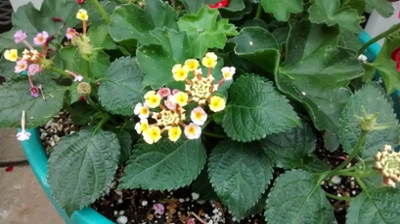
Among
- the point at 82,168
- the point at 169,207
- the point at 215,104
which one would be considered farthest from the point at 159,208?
the point at 215,104

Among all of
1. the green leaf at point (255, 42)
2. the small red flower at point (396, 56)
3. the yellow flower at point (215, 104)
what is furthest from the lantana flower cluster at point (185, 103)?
the small red flower at point (396, 56)

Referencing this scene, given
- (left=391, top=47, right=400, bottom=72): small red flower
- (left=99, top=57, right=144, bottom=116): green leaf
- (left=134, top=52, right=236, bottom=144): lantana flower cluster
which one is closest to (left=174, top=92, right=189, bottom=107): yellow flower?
(left=134, top=52, right=236, bottom=144): lantana flower cluster

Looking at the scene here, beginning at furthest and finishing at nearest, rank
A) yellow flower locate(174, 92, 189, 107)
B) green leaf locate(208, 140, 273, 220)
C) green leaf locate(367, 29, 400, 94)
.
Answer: green leaf locate(367, 29, 400, 94)
green leaf locate(208, 140, 273, 220)
yellow flower locate(174, 92, 189, 107)

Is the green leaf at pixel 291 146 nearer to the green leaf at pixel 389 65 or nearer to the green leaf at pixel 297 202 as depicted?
the green leaf at pixel 297 202

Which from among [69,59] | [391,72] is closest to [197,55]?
[69,59]

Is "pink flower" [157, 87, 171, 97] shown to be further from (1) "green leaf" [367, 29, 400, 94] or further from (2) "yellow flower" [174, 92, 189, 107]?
(1) "green leaf" [367, 29, 400, 94]

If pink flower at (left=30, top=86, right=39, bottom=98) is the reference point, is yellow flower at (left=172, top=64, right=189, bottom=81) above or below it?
above
